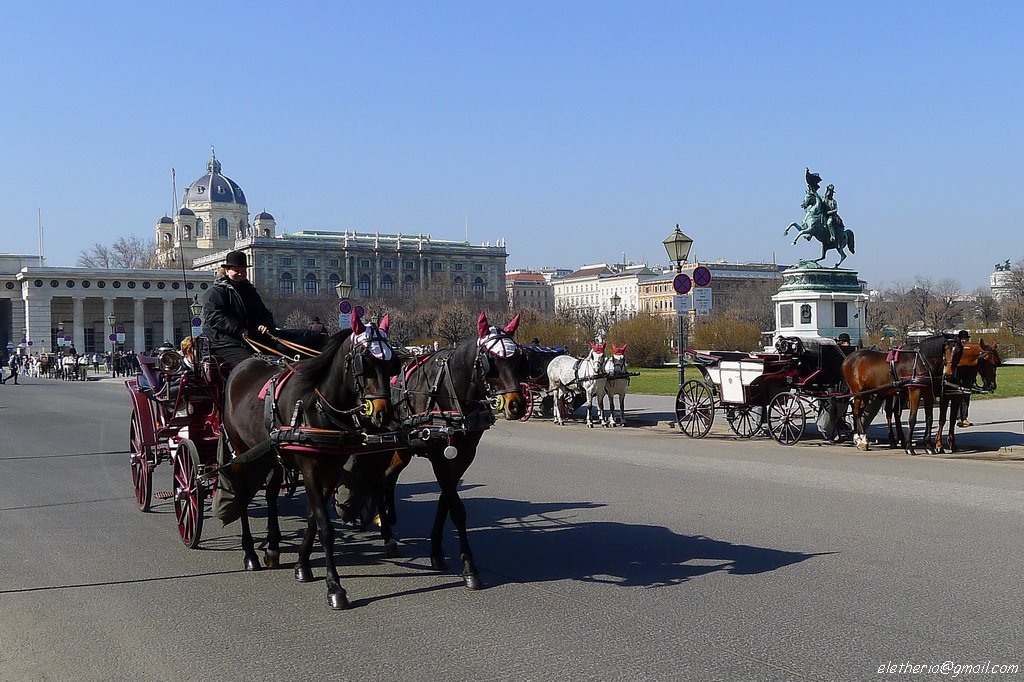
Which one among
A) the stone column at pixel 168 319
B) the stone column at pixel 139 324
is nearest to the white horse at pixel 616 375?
the stone column at pixel 139 324

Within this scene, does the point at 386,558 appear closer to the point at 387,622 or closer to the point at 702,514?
the point at 387,622

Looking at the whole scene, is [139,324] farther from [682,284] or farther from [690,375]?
[682,284]

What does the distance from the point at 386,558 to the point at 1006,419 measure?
15543 millimetres

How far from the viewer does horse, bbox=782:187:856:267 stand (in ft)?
123

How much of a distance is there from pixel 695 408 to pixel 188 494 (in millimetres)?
11721

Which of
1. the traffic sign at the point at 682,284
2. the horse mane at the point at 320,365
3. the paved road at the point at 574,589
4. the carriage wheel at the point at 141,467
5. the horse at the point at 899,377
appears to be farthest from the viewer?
the traffic sign at the point at 682,284

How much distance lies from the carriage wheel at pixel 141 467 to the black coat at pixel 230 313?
6.24 feet

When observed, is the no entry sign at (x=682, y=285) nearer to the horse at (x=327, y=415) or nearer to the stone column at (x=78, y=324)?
the horse at (x=327, y=415)

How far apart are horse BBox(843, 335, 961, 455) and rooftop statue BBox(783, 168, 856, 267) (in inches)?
887

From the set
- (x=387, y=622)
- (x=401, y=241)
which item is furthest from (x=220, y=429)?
(x=401, y=241)

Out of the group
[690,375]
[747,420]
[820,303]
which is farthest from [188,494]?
[690,375]

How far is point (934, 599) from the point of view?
6.49 metres

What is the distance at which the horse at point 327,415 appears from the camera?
6648mm

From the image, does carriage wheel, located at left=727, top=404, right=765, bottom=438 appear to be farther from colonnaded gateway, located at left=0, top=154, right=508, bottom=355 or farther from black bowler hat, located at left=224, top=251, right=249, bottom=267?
colonnaded gateway, located at left=0, top=154, right=508, bottom=355
